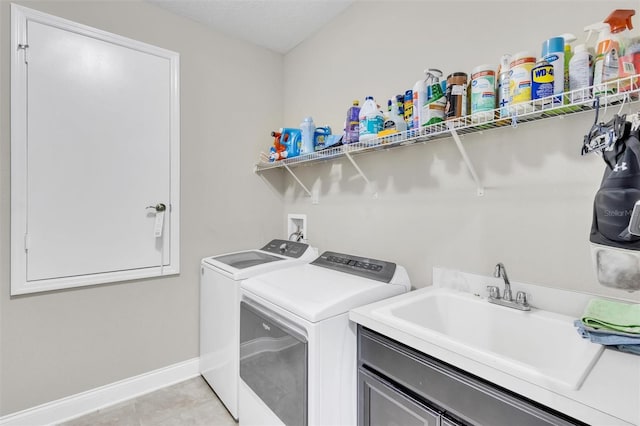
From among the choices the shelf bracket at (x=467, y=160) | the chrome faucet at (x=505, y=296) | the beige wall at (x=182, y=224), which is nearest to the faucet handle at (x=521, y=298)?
the chrome faucet at (x=505, y=296)

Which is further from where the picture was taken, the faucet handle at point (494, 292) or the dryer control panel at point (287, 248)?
the dryer control panel at point (287, 248)

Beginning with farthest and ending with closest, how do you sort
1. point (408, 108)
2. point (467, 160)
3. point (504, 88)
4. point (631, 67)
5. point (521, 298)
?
point (408, 108) < point (467, 160) < point (521, 298) < point (504, 88) < point (631, 67)

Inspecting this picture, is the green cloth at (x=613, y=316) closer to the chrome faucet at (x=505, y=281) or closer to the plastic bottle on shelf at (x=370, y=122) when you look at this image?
the chrome faucet at (x=505, y=281)

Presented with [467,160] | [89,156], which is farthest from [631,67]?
[89,156]

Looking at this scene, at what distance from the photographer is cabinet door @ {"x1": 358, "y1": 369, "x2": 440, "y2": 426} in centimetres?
101

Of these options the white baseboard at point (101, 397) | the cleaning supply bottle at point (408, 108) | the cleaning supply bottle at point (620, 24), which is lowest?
the white baseboard at point (101, 397)

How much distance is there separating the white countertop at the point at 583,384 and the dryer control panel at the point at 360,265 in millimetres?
443

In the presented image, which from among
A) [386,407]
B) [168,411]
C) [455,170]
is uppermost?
[455,170]

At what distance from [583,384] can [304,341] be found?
→ 0.89 m

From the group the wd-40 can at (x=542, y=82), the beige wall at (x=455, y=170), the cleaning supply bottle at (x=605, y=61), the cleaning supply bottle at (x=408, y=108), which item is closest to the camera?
the cleaning supply bottle at (x=605, y=61)

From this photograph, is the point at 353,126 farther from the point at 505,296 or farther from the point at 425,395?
the point at 425,395

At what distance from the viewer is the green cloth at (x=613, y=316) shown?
2.91ft

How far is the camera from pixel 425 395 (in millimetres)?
1005

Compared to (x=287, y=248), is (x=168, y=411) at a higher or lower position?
lower
